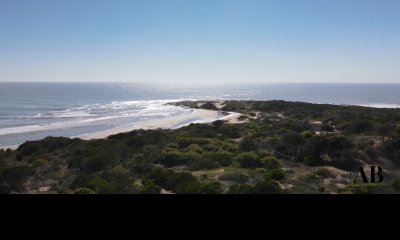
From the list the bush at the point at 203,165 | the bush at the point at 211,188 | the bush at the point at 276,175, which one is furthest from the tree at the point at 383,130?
the bush at the point at 211,188

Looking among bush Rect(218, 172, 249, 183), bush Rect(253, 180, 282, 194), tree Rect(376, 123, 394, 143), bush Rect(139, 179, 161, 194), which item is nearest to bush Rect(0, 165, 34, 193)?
bush Rect(139, 179, 161, 194)

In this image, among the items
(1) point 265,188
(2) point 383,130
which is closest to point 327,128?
(2) point 383,130

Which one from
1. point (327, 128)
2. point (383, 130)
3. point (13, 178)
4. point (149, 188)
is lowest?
point (327, 128)

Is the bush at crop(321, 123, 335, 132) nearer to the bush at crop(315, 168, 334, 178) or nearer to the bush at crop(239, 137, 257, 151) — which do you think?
the bush at crop(239, 137, 257, 151)

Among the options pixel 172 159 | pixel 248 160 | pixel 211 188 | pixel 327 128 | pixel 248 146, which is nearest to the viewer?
pixel 211 188

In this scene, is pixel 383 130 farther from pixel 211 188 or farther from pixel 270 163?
pixel 211 188

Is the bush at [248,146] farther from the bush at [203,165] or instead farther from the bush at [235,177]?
the bush at [235,177]
